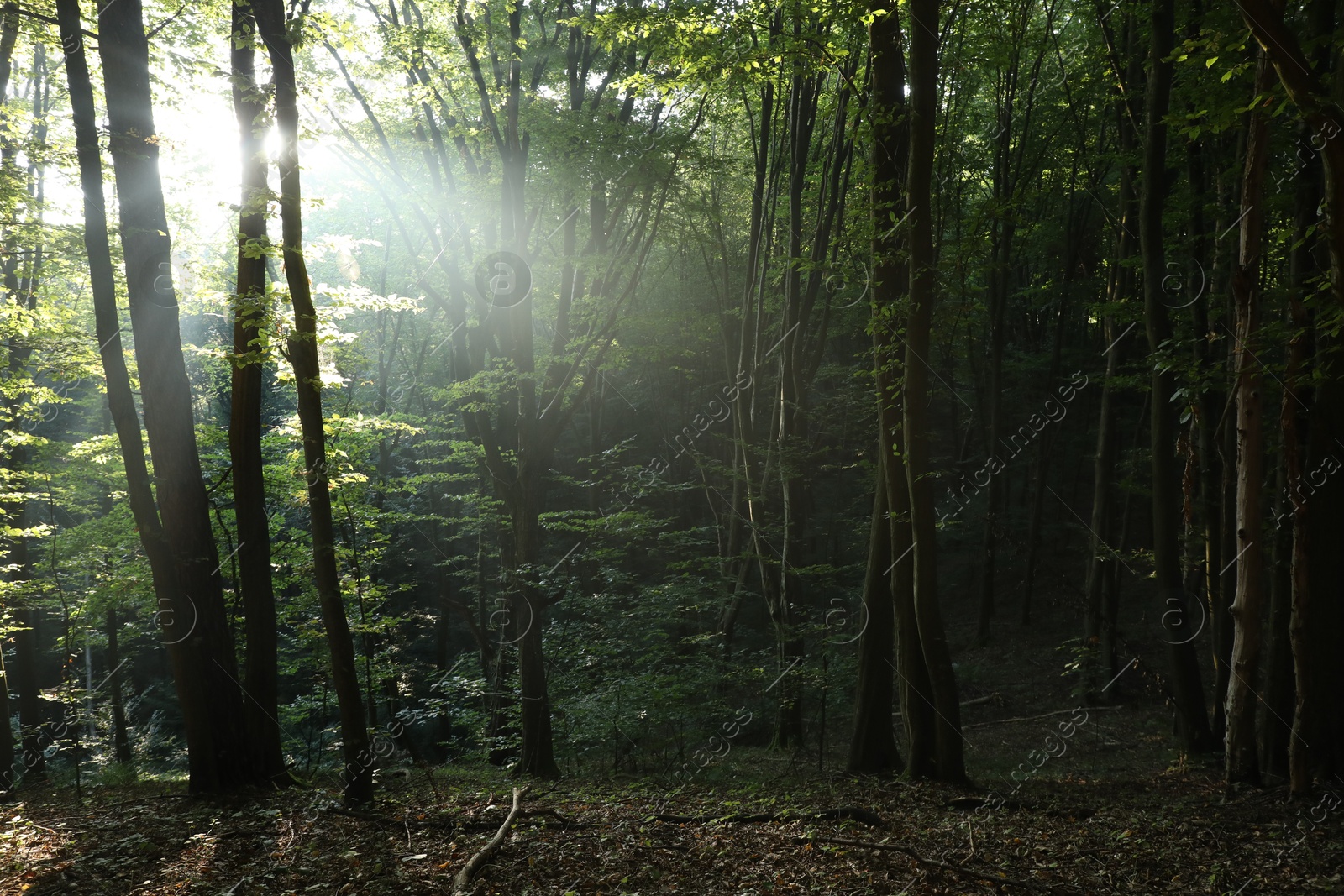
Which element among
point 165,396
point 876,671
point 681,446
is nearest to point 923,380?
point 876,671

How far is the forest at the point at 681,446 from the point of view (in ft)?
18.3

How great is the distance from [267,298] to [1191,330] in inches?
359

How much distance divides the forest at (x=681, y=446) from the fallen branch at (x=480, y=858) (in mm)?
44

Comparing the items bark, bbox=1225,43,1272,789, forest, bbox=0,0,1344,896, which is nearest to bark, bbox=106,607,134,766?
forest, bbox=0,0,1344,896

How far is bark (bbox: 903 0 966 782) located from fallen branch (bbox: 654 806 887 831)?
4.52 ft

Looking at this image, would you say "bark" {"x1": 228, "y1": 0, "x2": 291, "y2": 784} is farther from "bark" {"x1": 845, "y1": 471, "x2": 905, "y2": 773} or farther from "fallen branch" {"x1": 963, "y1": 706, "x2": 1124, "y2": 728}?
"fallen branch" {"x1": 963, "y1": 706, "x2": 1124, "y2": 728}

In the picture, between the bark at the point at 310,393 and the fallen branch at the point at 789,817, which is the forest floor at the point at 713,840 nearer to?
the fallen branch at the point at 789,817

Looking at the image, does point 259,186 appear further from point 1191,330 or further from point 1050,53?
point 1050,53

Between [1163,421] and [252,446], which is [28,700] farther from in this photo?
[1163,421]

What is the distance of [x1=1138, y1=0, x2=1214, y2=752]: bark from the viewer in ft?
25.4

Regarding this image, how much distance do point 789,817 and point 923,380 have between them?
143 inches

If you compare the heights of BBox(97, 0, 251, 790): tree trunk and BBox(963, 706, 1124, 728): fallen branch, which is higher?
BBox(97, 0, 251, 790): tree trunk

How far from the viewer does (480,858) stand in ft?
15.9

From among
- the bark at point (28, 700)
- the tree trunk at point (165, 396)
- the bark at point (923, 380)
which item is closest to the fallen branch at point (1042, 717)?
the bark at point (923, 380)
